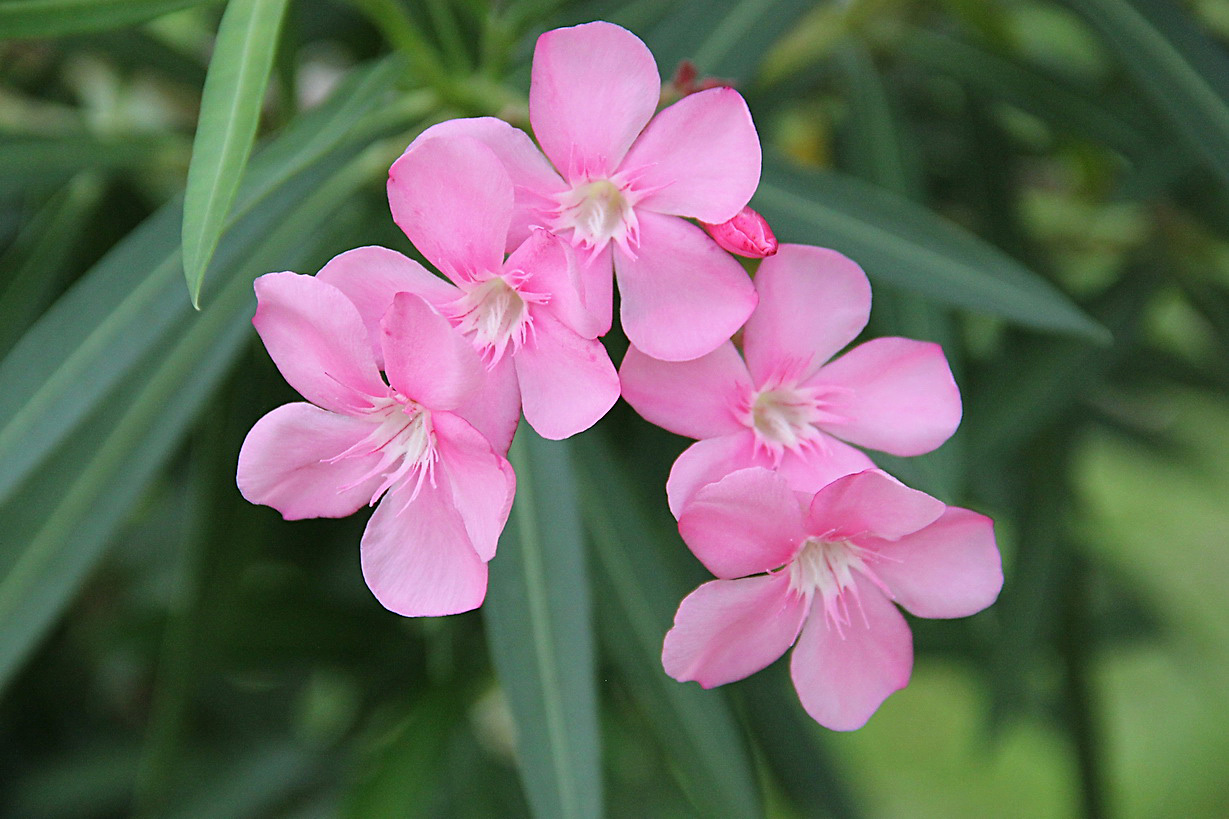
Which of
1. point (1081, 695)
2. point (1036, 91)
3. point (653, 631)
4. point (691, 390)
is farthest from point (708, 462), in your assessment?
point (1081, 695)

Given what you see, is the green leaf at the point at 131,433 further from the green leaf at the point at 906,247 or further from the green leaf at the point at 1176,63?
the green leaf at the point at 1176,63

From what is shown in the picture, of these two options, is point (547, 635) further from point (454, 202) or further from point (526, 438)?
point (454, 202)

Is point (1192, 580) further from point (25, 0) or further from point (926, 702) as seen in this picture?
point (25, 0)

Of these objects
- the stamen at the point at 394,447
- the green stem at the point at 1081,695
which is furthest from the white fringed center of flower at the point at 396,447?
the green stem at the point at 1081,695

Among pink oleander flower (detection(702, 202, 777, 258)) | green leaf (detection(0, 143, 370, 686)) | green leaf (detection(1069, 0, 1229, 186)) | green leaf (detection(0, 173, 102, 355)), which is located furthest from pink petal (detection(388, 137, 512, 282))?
green leaf (detection(0, 173, 102, 355))

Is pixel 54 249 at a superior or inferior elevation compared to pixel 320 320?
superior

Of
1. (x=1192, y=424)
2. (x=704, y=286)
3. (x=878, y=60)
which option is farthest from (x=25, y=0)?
(x=1192, y=424)

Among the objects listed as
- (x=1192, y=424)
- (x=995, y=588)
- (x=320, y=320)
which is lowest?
(x=1192, y=424)
